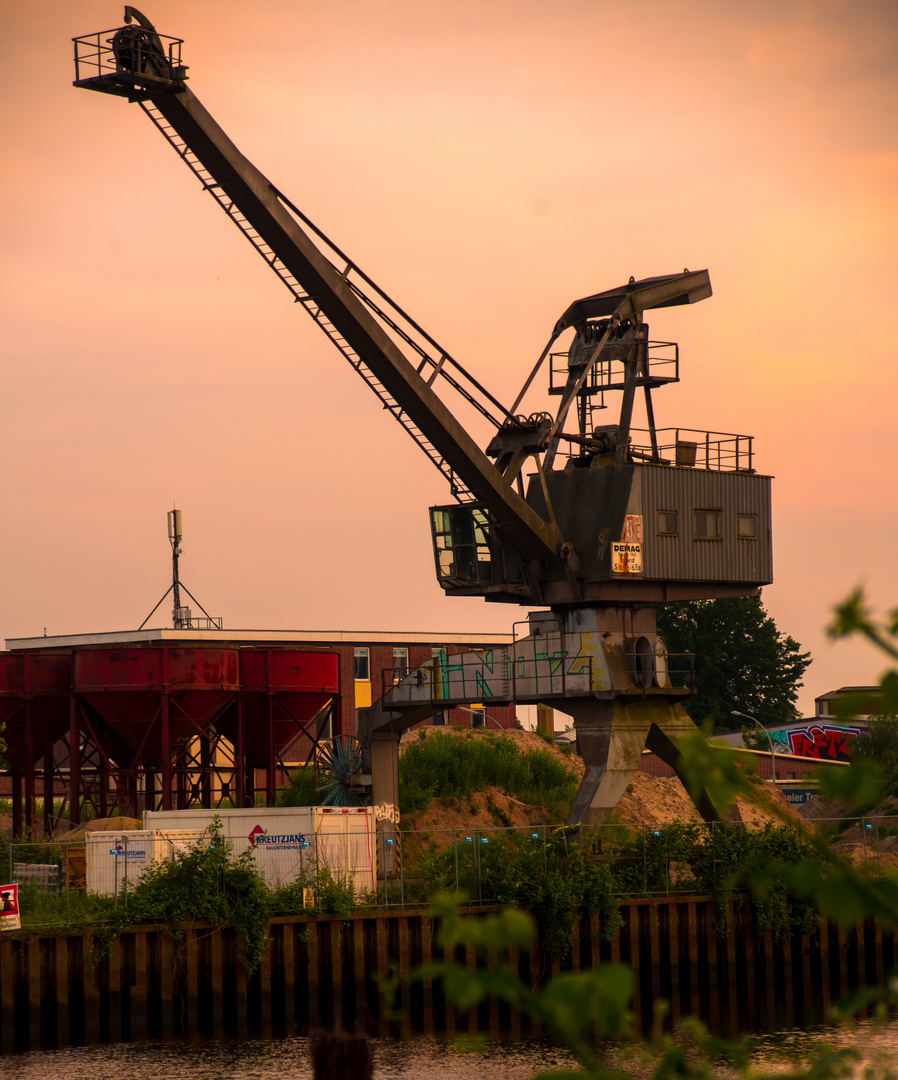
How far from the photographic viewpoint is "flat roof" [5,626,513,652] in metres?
72.2

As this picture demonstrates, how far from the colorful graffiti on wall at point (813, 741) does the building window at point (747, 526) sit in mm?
43979

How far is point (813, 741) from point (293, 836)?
5786 cm

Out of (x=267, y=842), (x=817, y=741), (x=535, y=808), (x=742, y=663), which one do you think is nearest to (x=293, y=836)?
(x=267, y=842)

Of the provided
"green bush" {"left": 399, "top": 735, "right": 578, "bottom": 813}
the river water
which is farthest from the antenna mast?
the river water

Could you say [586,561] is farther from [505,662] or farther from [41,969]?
[41,969]

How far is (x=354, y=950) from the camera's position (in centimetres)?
3550

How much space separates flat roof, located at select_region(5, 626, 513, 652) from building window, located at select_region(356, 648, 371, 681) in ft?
1.61

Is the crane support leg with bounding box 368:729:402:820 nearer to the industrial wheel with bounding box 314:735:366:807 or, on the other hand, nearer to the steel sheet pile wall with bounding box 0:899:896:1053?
the industrial wheel with bounding box 314:735:366:807

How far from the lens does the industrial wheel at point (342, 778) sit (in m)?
→ 50.5

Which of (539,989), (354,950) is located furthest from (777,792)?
(354,950)

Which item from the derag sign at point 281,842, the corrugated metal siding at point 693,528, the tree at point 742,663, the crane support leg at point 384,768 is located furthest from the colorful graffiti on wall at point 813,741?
the derag sign at point 281,842

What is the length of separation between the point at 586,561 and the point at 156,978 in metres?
17.8

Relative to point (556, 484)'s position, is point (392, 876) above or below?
below

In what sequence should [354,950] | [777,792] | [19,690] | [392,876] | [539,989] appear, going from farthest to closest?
[777,792]
[19,690]
[392,876]
[539,989]
[354,950]
